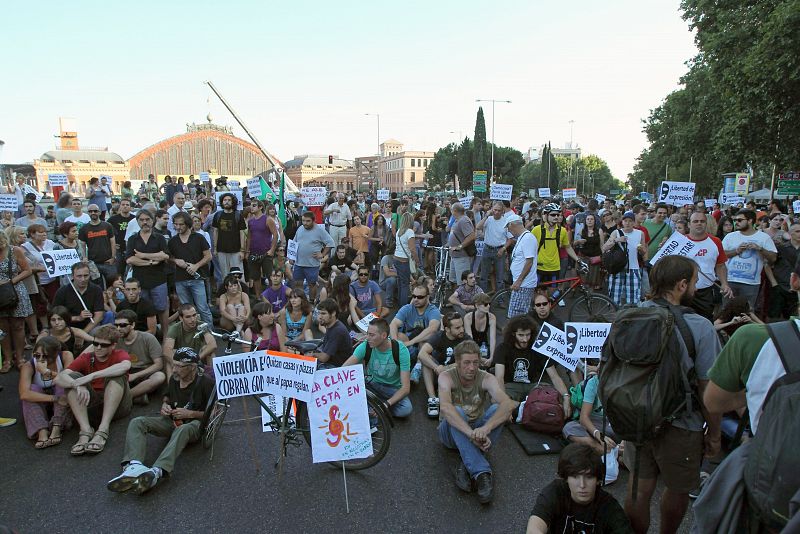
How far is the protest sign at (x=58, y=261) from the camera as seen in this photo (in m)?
6.82

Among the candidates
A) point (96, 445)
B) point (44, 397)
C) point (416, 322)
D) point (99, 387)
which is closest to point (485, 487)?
point (416, 322)

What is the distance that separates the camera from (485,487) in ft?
12.6

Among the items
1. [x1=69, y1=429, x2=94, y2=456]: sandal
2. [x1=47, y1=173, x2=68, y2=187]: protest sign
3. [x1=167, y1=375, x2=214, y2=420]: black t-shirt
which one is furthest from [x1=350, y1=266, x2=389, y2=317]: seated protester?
[x1=47, y1=173, x2=68, y2=187]: protest sign

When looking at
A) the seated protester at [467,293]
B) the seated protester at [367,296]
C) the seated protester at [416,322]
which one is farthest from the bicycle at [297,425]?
the seated protester at [467,293]

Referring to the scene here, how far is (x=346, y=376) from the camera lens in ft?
12.8

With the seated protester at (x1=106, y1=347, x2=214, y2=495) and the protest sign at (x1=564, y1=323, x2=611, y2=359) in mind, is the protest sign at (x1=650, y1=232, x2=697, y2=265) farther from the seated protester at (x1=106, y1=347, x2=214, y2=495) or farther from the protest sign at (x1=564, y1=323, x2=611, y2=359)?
the seated protester at (x1=106, y1=347, x2=214, y2=495)

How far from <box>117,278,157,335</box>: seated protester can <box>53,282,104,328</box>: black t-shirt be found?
0.89 ft

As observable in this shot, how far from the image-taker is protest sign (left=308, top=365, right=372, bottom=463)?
3883 mm

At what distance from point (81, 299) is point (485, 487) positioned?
540 centimetres

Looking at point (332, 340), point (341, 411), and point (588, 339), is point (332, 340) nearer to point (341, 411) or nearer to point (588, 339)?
point (341, 411)

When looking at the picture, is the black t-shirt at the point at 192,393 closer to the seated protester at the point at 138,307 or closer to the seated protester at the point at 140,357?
the seated protester at the point at 140,357

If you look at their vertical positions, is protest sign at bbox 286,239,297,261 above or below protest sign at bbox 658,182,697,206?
below

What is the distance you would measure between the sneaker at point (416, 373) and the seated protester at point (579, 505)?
3.45 meters

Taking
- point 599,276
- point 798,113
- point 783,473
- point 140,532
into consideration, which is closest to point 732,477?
point 783,473
